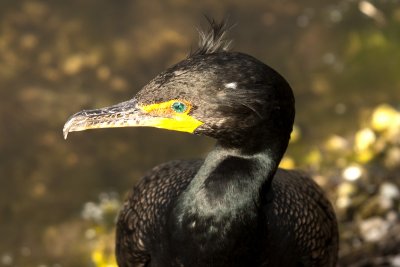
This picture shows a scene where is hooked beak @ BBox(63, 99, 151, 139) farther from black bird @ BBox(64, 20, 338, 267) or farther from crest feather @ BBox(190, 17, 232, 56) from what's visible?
crest feather @ BBox(190, 17, 232, 56)

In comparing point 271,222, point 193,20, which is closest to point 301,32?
point 193,20

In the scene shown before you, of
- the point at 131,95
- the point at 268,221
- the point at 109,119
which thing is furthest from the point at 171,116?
Result: the point at 131,95

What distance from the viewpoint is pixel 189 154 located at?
6711 millimetres

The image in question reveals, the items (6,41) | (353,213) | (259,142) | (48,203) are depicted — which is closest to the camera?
(259,142)

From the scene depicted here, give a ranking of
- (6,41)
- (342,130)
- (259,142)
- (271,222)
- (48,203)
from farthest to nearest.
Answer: (6,41)
(342,130)
(48,203)
(271,222)
(259,142)

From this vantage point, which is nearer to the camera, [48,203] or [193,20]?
[48,203]

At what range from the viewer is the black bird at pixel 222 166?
11.0 ft

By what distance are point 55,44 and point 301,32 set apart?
104 inches

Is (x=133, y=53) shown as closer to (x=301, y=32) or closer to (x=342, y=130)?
(x=301, y=32)

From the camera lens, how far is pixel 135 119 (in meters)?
3.47

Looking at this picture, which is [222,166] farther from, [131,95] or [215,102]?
[131,95]

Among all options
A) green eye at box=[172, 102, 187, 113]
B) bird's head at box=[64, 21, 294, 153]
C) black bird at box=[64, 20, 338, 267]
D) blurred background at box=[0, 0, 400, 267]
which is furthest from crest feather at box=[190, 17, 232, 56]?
blurred background at box=[0, 0, 400, 267]

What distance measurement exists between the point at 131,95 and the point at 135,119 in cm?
366

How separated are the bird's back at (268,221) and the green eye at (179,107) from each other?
0.71 metres
